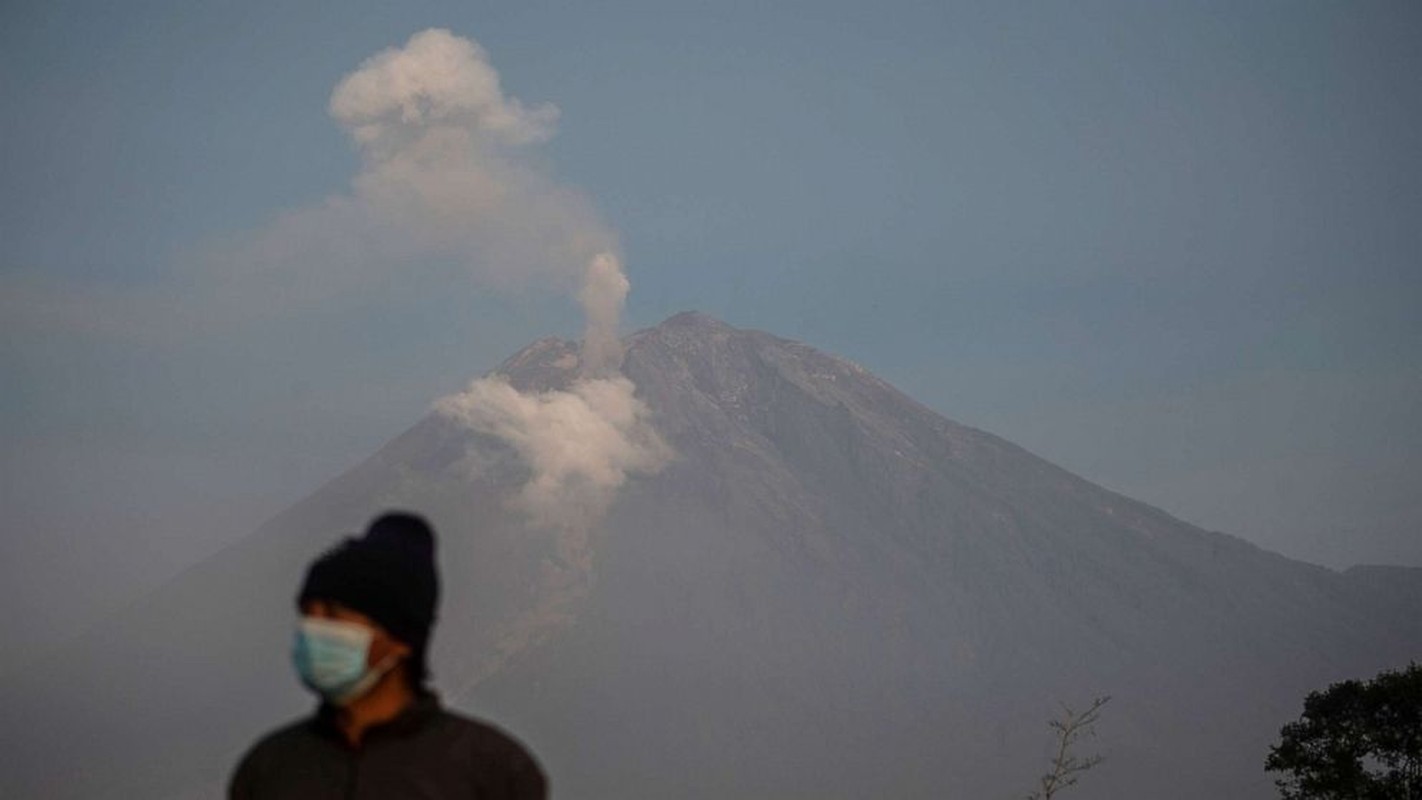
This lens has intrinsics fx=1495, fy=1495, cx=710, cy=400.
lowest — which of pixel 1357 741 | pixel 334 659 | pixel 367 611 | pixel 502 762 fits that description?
pixel 502 762

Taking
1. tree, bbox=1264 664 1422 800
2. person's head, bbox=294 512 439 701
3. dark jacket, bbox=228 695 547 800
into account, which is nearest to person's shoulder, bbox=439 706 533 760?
dark jacket, bbox=228 695 547 800

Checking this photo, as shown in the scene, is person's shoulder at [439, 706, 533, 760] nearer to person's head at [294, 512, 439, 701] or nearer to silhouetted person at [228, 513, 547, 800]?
silhouetted person at [228, 513, 547, 800]

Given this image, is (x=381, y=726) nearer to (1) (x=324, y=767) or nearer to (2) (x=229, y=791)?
(1) (x=324, y=767)

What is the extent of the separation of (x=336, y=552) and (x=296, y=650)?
27 cm

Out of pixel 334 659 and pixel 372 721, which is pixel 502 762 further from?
pixel 334 659

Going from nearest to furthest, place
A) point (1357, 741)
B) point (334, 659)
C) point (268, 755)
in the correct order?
point (334, 659)
point (268, 755)
point (1357, 741)

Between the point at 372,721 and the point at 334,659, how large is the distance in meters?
0.18

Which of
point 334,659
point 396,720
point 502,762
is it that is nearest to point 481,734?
point 502,762

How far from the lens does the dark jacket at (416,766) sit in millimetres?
3207

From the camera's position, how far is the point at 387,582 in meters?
3.31

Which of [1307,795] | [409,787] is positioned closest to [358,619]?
[409,787]

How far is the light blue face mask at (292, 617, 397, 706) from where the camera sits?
3.17m

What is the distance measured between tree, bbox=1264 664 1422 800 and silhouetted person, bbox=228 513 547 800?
23.4m

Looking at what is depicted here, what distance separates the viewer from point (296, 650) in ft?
10.5
